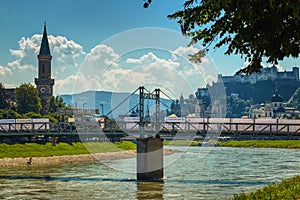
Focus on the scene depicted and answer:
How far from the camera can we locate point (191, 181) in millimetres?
55125

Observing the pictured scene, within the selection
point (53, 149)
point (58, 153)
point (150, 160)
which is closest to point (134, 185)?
point (150, 160)

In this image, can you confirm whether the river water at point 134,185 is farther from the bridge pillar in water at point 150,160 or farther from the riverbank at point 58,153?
the riverbank at point 58,153

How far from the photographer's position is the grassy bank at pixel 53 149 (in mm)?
92250

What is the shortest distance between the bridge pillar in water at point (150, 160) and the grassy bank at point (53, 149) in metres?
34.4

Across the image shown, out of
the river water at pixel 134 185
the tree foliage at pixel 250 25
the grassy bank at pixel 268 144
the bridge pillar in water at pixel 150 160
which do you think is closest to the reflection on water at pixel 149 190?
the river water at pixel 134 185

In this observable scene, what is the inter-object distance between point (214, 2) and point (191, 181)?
3731 cm

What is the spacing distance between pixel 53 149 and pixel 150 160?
43513 millimetres

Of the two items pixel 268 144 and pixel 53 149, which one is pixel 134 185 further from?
pixel 268 144

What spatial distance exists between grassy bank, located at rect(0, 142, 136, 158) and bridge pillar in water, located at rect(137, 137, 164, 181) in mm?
34353

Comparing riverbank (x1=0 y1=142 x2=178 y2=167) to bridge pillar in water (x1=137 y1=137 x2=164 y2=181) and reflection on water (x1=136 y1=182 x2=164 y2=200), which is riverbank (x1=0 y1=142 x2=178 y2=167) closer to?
bridge pillar in water (x1=137 y1=137 x2=164 y2=181)

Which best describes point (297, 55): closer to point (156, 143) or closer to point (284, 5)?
point (284, 5)

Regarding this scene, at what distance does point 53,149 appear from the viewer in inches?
3984

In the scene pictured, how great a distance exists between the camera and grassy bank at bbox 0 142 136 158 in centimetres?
9225

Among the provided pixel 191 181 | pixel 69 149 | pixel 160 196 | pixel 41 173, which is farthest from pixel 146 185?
pixel 69 149
